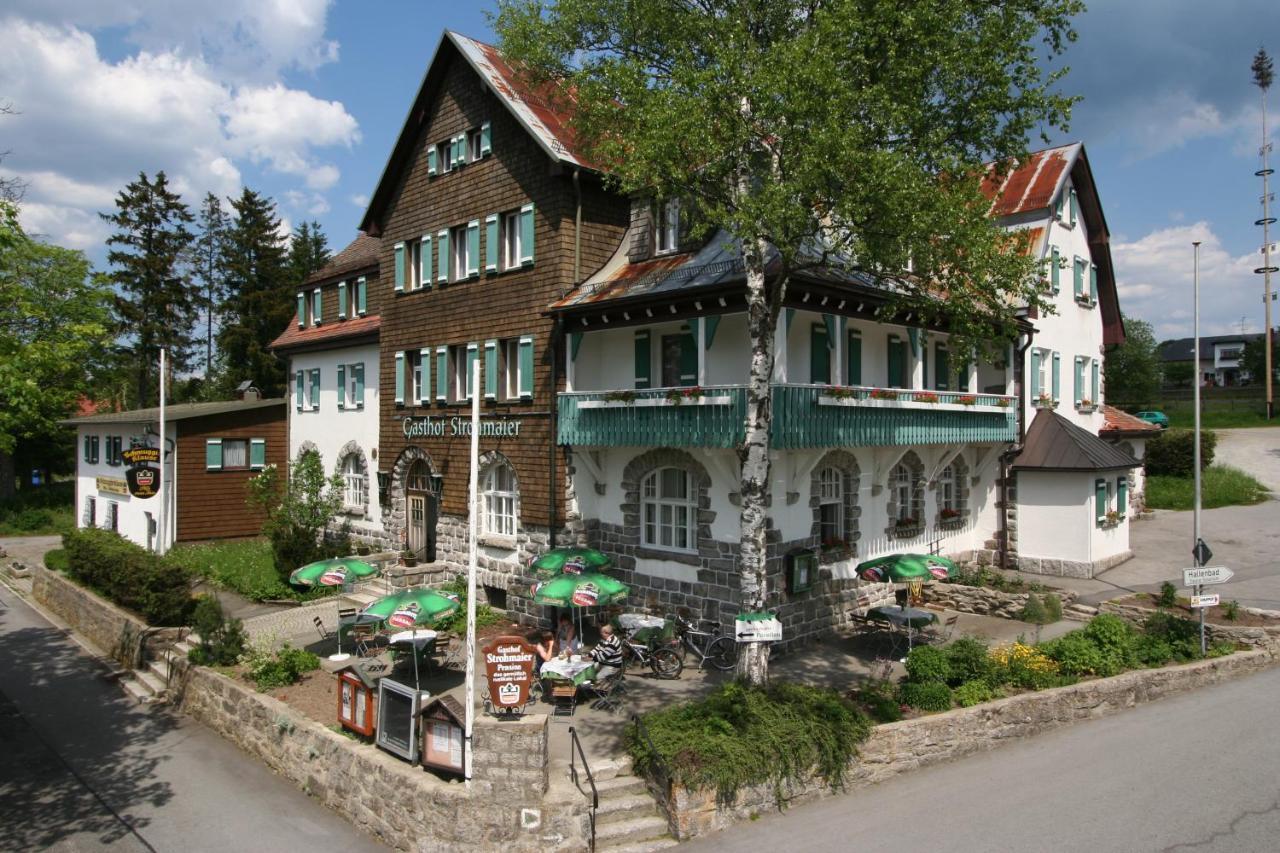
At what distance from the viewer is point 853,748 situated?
10641 mm

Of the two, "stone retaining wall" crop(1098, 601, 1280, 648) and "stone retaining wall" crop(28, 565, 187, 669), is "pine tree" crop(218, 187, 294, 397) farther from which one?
"stone retaining wall" crop(1098, 601, 1280, 648)

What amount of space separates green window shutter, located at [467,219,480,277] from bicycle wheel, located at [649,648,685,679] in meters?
10.6

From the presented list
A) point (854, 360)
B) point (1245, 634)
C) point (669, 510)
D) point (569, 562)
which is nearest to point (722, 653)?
point (669, 510)

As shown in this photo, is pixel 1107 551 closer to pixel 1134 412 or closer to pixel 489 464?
pixel 489 464

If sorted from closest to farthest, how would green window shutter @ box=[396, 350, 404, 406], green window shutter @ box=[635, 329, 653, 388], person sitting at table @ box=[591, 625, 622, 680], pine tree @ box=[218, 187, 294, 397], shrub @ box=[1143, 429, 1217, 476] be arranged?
person sitting at table @ box=[591, 625, 622, 680] → green window shutter @ box=[635, 329, 653, 388] → green window shutter @ box=[396, 350, 404, 406] → shrub @ box=[1143, 429, 1217, 476] → pine tree @ box=[218, 187, 294, 397]

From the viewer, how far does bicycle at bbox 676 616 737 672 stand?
48.8 ft

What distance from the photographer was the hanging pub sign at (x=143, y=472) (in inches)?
912

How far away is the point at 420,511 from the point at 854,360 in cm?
1250

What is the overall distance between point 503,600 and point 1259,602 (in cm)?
1737

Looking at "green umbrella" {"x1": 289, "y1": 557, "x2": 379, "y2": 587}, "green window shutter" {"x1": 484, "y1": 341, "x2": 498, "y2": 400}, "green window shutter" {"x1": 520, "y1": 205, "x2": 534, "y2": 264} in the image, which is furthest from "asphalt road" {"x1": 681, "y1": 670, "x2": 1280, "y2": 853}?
"green window shutter" {"x1": 520, "y1": 205, "x2": 534, "y2": 264}

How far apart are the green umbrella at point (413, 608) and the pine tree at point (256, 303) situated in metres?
39.1

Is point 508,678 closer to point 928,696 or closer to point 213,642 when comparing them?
point 928,696

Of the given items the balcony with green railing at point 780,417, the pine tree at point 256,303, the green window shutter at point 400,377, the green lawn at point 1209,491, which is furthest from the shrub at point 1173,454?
the pine tree at point 256,303

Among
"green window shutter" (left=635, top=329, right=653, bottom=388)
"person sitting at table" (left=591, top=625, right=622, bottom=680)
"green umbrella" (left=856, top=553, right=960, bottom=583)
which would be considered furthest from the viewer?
"green window shutter" (left=635, top=329, right=653, bottom=388)
